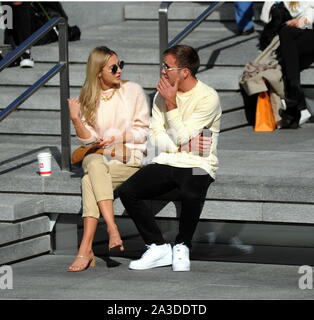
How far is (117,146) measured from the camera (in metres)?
7.11

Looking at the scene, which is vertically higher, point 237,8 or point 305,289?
point 237,8

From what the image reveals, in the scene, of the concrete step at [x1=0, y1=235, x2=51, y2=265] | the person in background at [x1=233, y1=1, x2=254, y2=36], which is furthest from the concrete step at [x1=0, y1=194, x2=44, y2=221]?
the person in background at [x1=233, y1=1, x2=254, y2=36]

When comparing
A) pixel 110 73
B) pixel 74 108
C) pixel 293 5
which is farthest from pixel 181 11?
pixel 74 108

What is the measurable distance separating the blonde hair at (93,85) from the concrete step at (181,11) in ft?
13.3

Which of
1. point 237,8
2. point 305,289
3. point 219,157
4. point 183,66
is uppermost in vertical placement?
point 237,8

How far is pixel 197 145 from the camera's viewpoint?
6.82 metres

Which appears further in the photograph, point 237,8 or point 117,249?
point 237,8

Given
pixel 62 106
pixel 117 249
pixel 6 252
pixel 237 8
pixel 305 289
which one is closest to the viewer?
pixel 305 289

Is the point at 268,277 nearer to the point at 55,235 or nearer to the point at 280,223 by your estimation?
the point at 280,223

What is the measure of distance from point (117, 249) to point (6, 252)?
0.87m

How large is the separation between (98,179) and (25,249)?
2.69 ft

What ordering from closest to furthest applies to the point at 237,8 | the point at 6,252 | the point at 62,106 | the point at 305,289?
1. the point at 305,289
2. the point at 6,252
3. the point at 62,106
4. the point at 237,8

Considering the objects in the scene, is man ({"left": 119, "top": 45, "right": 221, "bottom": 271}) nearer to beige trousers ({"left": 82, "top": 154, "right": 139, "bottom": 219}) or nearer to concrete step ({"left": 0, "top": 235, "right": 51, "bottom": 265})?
beige trousers ({"left": 82, "top": 154, "right": 139, "bottom": 219})

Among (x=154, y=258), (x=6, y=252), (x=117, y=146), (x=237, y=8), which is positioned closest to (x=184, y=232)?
(x=154, y=258)
